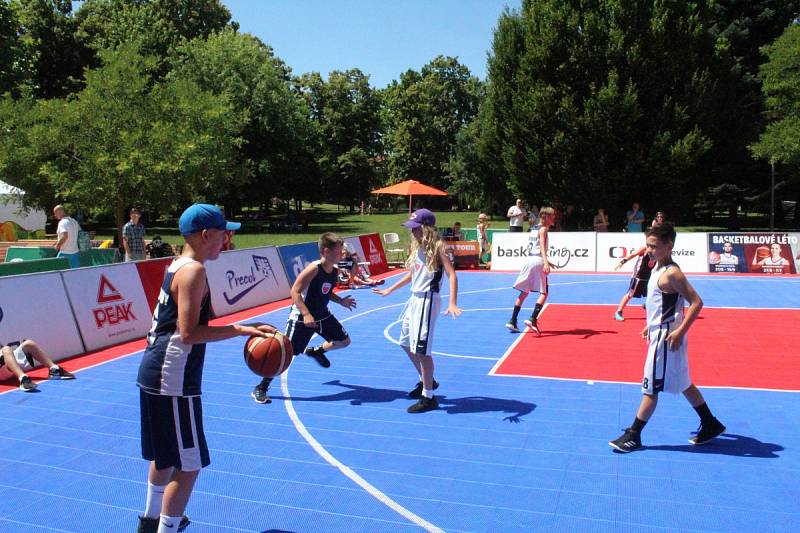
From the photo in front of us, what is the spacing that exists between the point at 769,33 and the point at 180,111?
32.6 metres

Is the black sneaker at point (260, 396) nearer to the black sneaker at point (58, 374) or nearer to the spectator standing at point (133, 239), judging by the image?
the black sneaker at point (58, 374)

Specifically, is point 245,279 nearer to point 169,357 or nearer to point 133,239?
point 133,239

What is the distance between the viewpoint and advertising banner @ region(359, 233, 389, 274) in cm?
2217

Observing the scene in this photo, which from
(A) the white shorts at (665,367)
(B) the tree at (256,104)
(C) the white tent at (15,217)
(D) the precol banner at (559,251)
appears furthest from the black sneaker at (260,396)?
(B) the tree at (256,104)

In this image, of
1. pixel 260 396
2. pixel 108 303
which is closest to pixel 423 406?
pixel 260 396

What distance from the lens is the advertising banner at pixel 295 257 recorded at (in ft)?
58.0

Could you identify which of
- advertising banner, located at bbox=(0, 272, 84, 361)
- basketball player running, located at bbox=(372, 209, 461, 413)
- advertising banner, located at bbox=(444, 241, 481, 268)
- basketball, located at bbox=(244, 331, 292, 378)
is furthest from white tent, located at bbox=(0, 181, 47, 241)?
basketball, located at bbox=(244, 331, 292, 378)

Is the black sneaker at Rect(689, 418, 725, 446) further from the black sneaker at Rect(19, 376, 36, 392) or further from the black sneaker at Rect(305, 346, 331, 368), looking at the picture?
the black sneaker at Rect(19, 376, 36, 392)

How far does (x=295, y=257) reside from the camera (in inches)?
712

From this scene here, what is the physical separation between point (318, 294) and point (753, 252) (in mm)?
18529

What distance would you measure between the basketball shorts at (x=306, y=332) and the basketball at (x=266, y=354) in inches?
105

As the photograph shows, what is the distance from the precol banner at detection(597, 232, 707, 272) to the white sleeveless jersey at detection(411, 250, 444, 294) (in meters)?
16.3

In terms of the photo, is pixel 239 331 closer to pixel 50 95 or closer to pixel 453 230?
pixel 453 230

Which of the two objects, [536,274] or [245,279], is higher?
[536,274]
